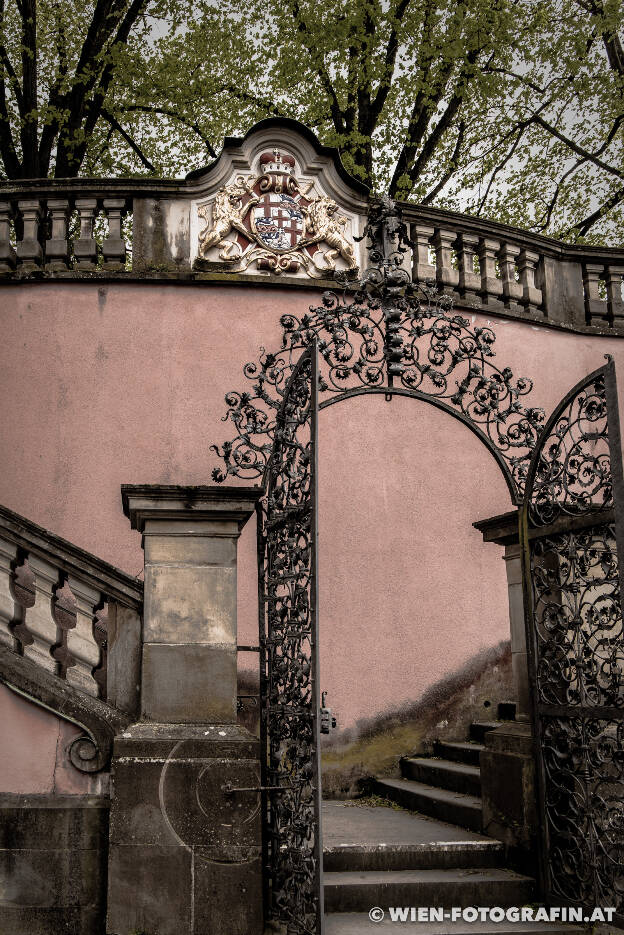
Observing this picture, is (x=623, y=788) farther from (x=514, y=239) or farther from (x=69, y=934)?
(x=514, y=239)

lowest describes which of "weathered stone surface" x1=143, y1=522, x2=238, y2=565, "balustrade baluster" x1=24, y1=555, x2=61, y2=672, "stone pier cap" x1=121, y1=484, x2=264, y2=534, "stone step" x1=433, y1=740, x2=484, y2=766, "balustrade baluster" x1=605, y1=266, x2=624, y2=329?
"stone step" x1=433, y1=740, x2=484, y2=766

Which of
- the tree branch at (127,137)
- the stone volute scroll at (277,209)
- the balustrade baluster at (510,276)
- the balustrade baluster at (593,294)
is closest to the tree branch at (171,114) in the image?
the tree branch at (127,137)

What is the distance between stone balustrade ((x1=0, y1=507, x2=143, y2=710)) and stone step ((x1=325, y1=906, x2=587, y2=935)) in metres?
1.59

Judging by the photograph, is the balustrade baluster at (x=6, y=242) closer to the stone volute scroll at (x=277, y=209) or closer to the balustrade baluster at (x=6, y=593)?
the stone volute scroll at (x=277, y=209)

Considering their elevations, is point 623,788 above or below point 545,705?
below

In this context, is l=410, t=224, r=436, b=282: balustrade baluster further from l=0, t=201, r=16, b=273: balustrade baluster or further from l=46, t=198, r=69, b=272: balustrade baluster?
l=0, t=201, r=16, b=273: balustrade baluster

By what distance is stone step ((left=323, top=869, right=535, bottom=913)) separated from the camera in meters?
5.12

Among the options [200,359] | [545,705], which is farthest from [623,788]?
[200,359]

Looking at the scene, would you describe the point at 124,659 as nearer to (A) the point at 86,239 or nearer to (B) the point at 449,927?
(B) the point at 449,927

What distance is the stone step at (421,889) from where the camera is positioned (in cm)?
512

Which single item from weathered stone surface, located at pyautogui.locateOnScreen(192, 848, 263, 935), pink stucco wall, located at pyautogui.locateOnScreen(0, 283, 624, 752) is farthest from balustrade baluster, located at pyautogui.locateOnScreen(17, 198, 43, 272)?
weathered stone surface, located at pyautogui.locateOnScreen(192, 848, 263, 935)

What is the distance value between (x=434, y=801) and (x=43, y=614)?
313 cm

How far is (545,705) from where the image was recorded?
545 centimetres

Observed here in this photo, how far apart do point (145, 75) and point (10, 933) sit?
11415 millimetres
